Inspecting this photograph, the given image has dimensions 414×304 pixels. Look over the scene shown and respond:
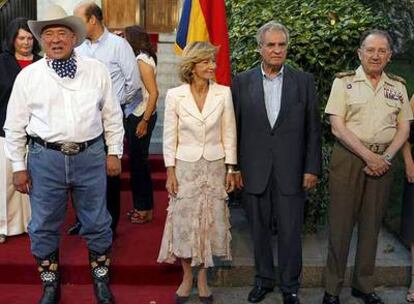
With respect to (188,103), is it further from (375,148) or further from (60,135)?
(375,148)

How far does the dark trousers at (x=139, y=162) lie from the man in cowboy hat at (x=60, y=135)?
3.95 feet

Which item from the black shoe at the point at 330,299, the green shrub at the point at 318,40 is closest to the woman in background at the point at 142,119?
the green shrub at the point at 318,40

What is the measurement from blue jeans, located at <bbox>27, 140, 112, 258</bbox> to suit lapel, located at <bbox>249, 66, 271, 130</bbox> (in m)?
1.06

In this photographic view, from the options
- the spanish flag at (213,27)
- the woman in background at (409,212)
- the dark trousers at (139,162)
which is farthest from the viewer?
the dark trousers at (139,162)

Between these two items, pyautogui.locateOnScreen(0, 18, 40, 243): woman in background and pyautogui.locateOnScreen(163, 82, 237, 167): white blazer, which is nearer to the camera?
pyautogui.locateOnScreen(163, 82, 237, 167): white blazer

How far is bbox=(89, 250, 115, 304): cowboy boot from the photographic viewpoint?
Answer: 444cm

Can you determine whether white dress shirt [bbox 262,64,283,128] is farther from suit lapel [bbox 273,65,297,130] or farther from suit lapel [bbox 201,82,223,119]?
suit lapel [bbox 201,82,223,119]

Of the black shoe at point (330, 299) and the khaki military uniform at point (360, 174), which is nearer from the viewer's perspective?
the khaki military uniform at point (360, 174)

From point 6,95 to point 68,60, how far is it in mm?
1237

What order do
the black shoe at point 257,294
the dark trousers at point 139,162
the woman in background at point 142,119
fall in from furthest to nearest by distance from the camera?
the dark trousers at point 139,162 → the woman in background at point 142,119 → the black shoe at point 257,294

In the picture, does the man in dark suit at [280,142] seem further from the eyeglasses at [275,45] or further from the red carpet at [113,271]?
the red carpet at [113,271]

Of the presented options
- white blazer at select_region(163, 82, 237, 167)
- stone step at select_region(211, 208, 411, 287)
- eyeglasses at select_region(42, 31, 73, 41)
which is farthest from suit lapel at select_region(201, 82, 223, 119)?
stone step at select_region(211, 208, 411, 287)

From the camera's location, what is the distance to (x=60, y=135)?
13.3ft

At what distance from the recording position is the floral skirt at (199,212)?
13.9 feet
